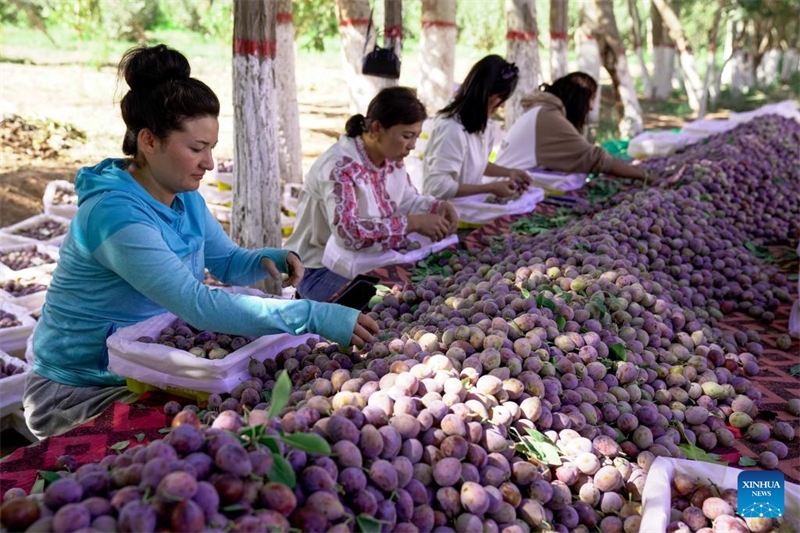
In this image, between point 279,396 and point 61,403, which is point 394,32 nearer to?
point 61,403

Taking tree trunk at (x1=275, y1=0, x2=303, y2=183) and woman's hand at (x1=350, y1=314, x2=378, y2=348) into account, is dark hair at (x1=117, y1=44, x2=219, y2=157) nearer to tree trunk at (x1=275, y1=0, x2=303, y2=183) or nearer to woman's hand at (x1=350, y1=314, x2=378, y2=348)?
woman's hand at (x1=350, y1=314, x2=378, y2=348)

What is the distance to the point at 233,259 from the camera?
2.66m

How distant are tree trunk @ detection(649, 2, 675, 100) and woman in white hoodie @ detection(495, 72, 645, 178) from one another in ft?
47.3

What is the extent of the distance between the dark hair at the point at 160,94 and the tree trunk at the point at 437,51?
6.58 metres

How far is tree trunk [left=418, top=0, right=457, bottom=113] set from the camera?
8.37 meters

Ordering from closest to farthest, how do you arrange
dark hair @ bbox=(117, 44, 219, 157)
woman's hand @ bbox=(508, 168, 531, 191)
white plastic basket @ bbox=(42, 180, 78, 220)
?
dark hair @ bbox=(117, 44, 219, 157), woman's hand @ bbox=(508, 168, 531, 191), white plastic basket @ bbox=(42, 180, 78, 220)

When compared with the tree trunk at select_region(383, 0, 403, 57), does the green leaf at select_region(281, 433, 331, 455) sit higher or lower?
lower

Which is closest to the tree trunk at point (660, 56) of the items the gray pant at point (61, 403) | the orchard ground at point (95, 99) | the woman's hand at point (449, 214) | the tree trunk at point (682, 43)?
the orchard ground at point (95, 99)

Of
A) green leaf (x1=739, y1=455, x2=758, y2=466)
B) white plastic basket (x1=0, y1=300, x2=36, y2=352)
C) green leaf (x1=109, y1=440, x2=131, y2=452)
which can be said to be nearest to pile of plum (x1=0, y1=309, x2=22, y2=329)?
white plastic basket (x1=0, y1=300, x2=36, y2=352)

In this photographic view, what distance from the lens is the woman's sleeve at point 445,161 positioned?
4340mm

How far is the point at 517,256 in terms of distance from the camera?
3082 mm

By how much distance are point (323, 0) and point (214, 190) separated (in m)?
7.36

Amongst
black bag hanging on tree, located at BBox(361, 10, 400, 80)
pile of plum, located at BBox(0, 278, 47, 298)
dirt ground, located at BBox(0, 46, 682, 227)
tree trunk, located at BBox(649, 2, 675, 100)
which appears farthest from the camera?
tree trunk, located at BBox(649, 2, 675, 100)

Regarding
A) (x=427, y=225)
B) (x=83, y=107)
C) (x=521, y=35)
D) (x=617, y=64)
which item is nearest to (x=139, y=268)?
(x=427, y=225)
